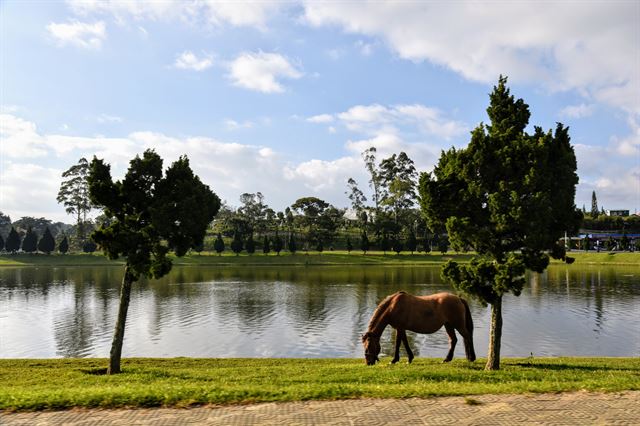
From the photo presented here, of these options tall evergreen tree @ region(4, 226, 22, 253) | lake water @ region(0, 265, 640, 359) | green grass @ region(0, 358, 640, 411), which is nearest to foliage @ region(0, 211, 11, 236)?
tall evergreen tree @ region(4, 226, 22, 253)

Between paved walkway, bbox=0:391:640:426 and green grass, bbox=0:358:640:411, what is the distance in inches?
16.9

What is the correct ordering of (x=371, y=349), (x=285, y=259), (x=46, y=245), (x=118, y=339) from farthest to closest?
1. (x=46, y=245)
2. (x=285, y=259)
3. (x=371, y=349)
4. (x=118, y=339)

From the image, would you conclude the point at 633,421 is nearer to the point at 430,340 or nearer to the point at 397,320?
the point at 397,320

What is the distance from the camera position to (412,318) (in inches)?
782

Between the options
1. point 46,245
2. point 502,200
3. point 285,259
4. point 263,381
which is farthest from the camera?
point 46,245

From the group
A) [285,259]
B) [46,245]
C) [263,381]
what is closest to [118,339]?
[263,381]

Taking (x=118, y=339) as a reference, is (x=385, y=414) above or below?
above

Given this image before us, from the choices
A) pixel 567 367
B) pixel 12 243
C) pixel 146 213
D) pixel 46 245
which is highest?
pixel 146 213

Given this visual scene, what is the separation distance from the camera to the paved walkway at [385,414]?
9172 mm

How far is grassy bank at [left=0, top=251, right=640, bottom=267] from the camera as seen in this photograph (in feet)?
313

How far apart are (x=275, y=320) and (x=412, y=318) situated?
53.8 feet

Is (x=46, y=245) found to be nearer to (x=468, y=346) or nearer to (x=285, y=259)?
(x=285, y=259)

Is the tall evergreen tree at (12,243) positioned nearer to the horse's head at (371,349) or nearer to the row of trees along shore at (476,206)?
the row of trees along shore at (476,206)

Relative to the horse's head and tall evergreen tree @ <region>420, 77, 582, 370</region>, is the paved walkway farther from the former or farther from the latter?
the horse's head
